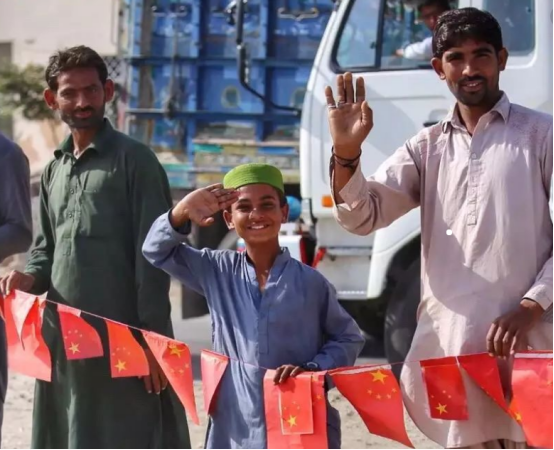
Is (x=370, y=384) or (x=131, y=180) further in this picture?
(x=131, y=180)

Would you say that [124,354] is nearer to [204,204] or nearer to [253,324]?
[253,324]

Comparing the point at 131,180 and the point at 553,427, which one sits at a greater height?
the point at 131,180

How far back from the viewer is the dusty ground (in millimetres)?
5375

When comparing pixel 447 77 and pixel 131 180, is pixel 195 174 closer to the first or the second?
pixel 131 180

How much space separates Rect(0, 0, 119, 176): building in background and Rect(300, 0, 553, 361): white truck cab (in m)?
9.77

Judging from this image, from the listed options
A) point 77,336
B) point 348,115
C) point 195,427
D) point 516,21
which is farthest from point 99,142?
point 516,21

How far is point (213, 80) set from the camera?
7.79 meters

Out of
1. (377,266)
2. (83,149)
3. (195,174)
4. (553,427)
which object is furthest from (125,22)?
(553,427)

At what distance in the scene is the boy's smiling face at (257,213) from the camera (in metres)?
3.20

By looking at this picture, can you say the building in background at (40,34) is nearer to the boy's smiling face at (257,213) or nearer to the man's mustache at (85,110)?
the man's mustache at (85,110)

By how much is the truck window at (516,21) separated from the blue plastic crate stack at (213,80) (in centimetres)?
180

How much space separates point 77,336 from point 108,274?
260mm

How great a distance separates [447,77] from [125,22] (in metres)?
5.34

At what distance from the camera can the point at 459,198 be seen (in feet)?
9.98
